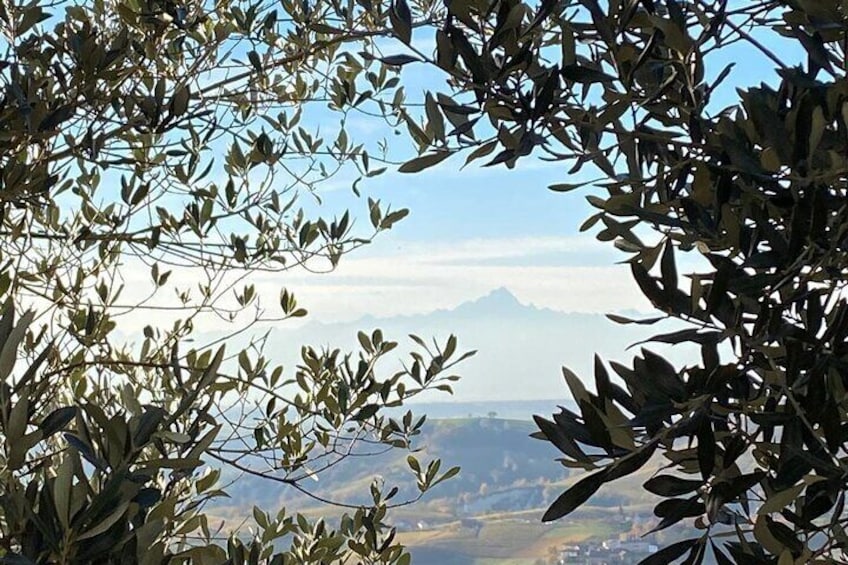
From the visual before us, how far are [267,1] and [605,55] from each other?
1147mm

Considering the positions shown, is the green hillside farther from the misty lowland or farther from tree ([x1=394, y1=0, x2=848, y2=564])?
tree ([x1=394, y1=0, x2=848, y2=564])

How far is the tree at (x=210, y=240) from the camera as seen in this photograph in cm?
144

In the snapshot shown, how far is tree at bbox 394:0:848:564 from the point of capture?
0.60 m

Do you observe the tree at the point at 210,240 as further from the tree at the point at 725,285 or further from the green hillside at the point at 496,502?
the green hillside at the point at 496,502

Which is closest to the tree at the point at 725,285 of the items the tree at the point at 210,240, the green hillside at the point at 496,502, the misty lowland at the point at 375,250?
the misty lowland at the point at 375,250

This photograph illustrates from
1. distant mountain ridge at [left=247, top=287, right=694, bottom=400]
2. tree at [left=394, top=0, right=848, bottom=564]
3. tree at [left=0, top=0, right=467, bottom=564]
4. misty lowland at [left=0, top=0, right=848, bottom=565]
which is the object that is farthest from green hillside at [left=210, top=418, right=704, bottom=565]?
tree at [left=394, top=0, right=848, bottom=564]

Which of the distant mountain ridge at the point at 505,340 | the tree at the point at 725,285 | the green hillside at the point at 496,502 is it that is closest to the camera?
the tree at the point at 725,285

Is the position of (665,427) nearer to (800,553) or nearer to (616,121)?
(800,553)

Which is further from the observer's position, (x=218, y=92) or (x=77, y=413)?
(x=218, y=92)

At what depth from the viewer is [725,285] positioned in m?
0.59

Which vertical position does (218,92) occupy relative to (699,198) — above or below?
above

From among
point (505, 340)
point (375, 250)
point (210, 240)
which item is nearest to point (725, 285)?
point (210, 240)

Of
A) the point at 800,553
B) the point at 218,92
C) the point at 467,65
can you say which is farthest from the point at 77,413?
the point at 218,92

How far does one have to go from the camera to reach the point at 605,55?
82 cm
